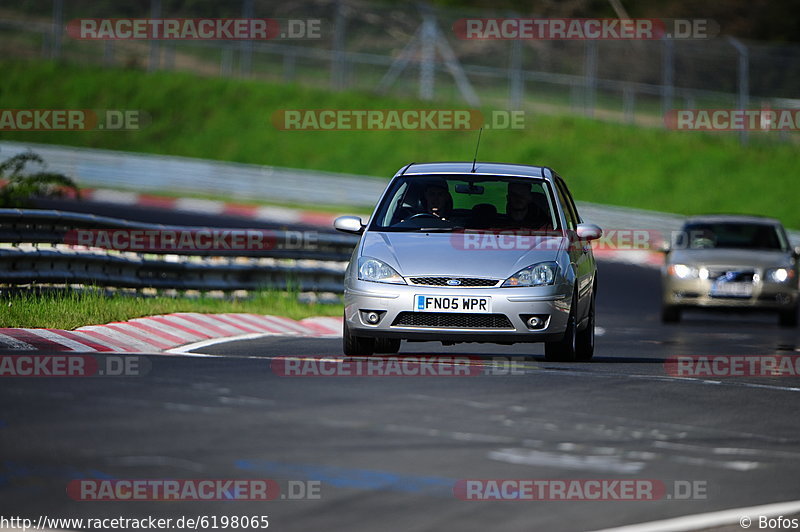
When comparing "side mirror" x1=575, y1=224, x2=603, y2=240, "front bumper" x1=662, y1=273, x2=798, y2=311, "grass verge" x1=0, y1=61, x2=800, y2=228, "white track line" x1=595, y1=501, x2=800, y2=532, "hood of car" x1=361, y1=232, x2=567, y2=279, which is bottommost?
"white track line" x1=595, y1=501, x2=800, y2=532

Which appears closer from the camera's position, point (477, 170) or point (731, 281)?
point (477, 170)

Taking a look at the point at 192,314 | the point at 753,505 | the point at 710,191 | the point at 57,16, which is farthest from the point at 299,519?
the point at 57,16

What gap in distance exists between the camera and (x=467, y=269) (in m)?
11.4

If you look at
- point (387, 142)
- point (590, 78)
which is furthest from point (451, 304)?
point (387, 142)

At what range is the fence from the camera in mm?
40938

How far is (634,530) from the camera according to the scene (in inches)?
247

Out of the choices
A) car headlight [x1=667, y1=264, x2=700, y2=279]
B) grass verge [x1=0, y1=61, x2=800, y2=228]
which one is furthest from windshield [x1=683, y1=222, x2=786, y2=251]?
grass verge [x1=0, y1=61, x2=800, y2=228]

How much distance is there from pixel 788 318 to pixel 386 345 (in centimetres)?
958

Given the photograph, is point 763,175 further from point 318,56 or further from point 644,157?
point 318,56

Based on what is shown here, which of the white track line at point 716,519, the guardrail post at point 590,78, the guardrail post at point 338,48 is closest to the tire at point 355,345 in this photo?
the white track line at point 716,519

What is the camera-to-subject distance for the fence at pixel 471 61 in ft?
134
